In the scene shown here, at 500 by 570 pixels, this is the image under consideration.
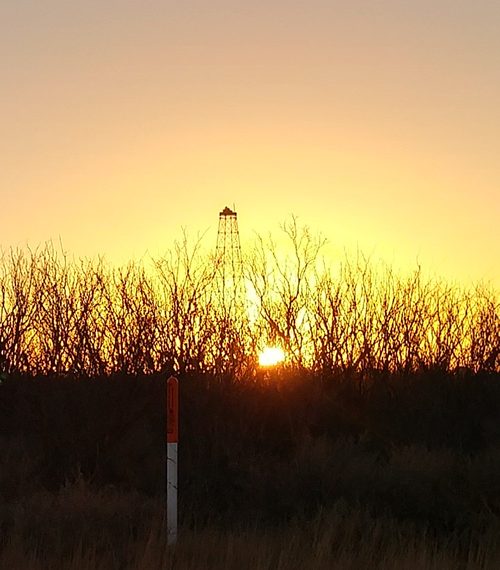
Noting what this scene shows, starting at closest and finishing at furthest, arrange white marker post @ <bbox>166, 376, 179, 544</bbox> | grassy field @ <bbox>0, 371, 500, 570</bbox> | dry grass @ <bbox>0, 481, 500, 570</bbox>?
dry grass @ <bbox>0, 481, 500, 570</bbox> < grassy field @ <bbox>0, 371, 500, 570</bbox> < white marker post @ <bbox>166, 376, 179, 544</bbox>

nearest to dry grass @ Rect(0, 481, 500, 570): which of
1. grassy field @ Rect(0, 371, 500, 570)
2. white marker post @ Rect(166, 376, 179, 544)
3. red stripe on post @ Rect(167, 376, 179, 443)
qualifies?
grassy field @ Rect(0, 371, 500, 570)

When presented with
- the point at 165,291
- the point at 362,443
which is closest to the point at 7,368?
the point at 165,291

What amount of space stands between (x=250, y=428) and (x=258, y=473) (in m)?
5.24

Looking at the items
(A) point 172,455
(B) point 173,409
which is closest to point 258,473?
(A) point 172,455

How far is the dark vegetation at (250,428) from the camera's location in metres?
10.5

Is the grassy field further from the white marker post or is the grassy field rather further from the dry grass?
the white marker post

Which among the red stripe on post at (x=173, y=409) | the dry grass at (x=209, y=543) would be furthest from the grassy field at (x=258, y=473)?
the red stripe on post at (x=173, y=409)

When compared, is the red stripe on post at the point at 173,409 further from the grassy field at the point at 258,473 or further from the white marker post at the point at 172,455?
the grassy field at the point at 258,473

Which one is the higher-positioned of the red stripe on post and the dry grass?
the red stripe on post

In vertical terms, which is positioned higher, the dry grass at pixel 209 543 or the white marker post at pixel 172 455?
the white marker post at pixel 172 455

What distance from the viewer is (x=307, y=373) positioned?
23969 mm

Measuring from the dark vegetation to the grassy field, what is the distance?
0.04 meters

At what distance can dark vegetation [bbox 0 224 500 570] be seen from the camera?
1050cm

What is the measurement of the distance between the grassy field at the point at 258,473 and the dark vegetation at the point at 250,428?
4cm
